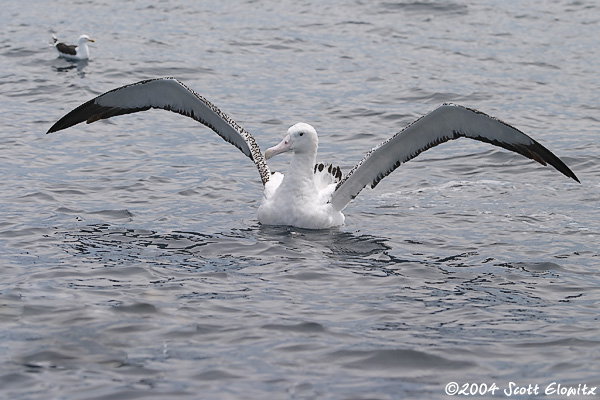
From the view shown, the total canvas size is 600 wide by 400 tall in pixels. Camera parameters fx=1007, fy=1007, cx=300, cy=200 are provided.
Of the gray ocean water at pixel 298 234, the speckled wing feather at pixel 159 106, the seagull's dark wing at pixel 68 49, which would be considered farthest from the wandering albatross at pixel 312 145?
the seagull's dark wing at pixel 68 49

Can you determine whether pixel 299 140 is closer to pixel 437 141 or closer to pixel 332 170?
pixel 332 170

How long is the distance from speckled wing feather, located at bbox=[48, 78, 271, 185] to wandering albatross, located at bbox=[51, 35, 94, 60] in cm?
985

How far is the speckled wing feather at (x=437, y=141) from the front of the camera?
40.7 feet

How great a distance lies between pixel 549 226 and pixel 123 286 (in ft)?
19.0

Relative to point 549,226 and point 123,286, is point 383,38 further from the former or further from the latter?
point 123,286

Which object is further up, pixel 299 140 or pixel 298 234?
pixel 299 140

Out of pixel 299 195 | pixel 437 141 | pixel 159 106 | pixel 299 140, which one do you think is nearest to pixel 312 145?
pixel 299 140

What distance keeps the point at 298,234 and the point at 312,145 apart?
1.37m

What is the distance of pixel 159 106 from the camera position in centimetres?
1440

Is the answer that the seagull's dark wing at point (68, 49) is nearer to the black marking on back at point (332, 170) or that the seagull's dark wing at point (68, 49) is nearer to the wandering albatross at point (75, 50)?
the wandering albatross at point (75, 50)

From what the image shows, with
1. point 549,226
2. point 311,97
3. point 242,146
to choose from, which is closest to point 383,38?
point 311,97

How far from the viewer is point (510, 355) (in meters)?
8.82

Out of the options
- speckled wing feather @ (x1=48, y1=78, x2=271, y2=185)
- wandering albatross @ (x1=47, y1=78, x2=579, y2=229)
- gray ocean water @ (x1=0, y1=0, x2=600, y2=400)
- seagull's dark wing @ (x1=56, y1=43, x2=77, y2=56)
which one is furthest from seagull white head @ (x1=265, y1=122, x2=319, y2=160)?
seagull's dark wing @ (x1=56, y1=43, x2=77, y2=56)

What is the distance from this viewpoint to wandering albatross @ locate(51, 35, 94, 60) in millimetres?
23797
